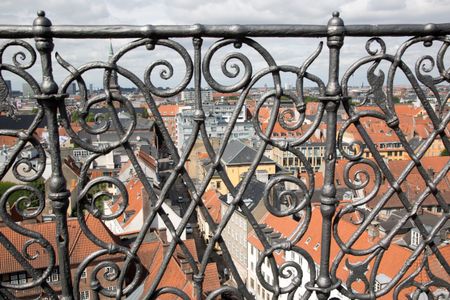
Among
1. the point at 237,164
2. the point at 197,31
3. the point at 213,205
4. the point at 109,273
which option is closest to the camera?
the point at 197,31

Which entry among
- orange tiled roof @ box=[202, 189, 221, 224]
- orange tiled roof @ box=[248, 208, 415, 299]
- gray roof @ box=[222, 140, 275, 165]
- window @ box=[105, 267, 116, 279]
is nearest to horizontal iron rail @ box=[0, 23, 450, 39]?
window @ box=[105, 267, 116, 279]

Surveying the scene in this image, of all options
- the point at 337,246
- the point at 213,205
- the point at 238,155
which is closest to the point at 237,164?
the point at 238,155

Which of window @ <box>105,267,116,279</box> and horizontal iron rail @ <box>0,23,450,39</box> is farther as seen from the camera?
window @ <box>105,267,116,279</box>

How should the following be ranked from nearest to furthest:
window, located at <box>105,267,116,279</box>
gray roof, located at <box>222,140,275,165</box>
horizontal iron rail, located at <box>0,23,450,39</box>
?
horizontal iron rail, located at <box>0,23,450,39</box>, window, located at <box>105,267,116,279</box>, gray roof, located at <box>222,140,275,165</box>

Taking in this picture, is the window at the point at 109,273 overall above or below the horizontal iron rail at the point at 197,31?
below

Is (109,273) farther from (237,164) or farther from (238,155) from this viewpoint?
(238,155)

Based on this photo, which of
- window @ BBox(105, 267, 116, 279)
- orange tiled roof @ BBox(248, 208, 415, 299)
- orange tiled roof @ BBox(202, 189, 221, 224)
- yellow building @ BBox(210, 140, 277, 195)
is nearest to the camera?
window @ BBox(105, 267, 116, 279)

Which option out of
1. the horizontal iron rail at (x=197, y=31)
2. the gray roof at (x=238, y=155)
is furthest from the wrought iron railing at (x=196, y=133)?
the gray roof at (x=238, y=155)

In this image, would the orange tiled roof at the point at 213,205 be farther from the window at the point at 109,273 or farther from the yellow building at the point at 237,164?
the window at the point at 109,273

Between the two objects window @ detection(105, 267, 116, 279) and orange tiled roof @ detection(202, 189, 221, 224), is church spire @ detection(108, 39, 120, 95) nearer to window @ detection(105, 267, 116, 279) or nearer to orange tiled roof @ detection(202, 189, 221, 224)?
window @ detection(105, 267, 116, 279)

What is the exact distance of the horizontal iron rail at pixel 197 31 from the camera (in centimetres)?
205

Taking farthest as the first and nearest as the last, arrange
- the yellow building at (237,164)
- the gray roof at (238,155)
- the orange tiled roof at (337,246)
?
the gray roof at (238,155)
the yellow building at (237,164)
the orange tiled roof at (337,246)

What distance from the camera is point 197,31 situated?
84.0 inches

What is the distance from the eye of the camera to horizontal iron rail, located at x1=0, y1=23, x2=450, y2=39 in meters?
2.05
